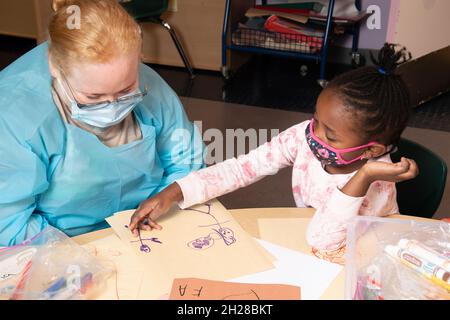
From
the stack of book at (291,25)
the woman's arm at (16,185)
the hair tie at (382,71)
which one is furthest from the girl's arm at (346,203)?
the stack of book at (291,25)

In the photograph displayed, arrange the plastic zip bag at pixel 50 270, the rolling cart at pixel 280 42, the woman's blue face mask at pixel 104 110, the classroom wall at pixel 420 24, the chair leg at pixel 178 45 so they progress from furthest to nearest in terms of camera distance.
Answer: the chair leg at pixel 178 45
the rolling cart at pixel 280 42
the classroom wall at pixel 420 24
the woman's blue face mask at pixel 104 110
the plastic zip bag at pixel 50 270

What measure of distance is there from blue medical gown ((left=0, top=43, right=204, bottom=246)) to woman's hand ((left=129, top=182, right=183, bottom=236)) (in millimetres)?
155

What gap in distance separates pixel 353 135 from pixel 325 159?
0.10 m

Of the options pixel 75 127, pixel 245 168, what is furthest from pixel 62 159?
pixel 245 168

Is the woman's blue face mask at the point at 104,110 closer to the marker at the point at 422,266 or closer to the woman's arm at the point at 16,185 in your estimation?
the woman's arm at the point at 16,185

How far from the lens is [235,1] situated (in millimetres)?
3539

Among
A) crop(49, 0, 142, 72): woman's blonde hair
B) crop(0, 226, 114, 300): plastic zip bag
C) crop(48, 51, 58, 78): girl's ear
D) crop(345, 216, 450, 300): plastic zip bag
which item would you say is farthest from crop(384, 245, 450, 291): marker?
crop(48, 51, 58, 78): girl's ear

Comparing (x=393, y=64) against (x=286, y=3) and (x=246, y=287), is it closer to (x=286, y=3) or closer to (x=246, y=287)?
(x=246, y=287)

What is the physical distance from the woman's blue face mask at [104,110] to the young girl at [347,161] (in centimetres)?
19

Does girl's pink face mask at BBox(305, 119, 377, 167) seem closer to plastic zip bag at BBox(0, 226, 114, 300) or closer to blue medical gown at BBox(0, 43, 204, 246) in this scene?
blue medical gown at BBox(0, 43, 204, 246)

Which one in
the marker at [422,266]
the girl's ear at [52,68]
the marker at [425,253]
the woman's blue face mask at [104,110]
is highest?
the girl's ear at [52,68]

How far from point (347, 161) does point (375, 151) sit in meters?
0.06

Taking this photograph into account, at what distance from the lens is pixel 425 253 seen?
948 millimetres

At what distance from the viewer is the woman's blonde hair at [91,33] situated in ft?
3.37
